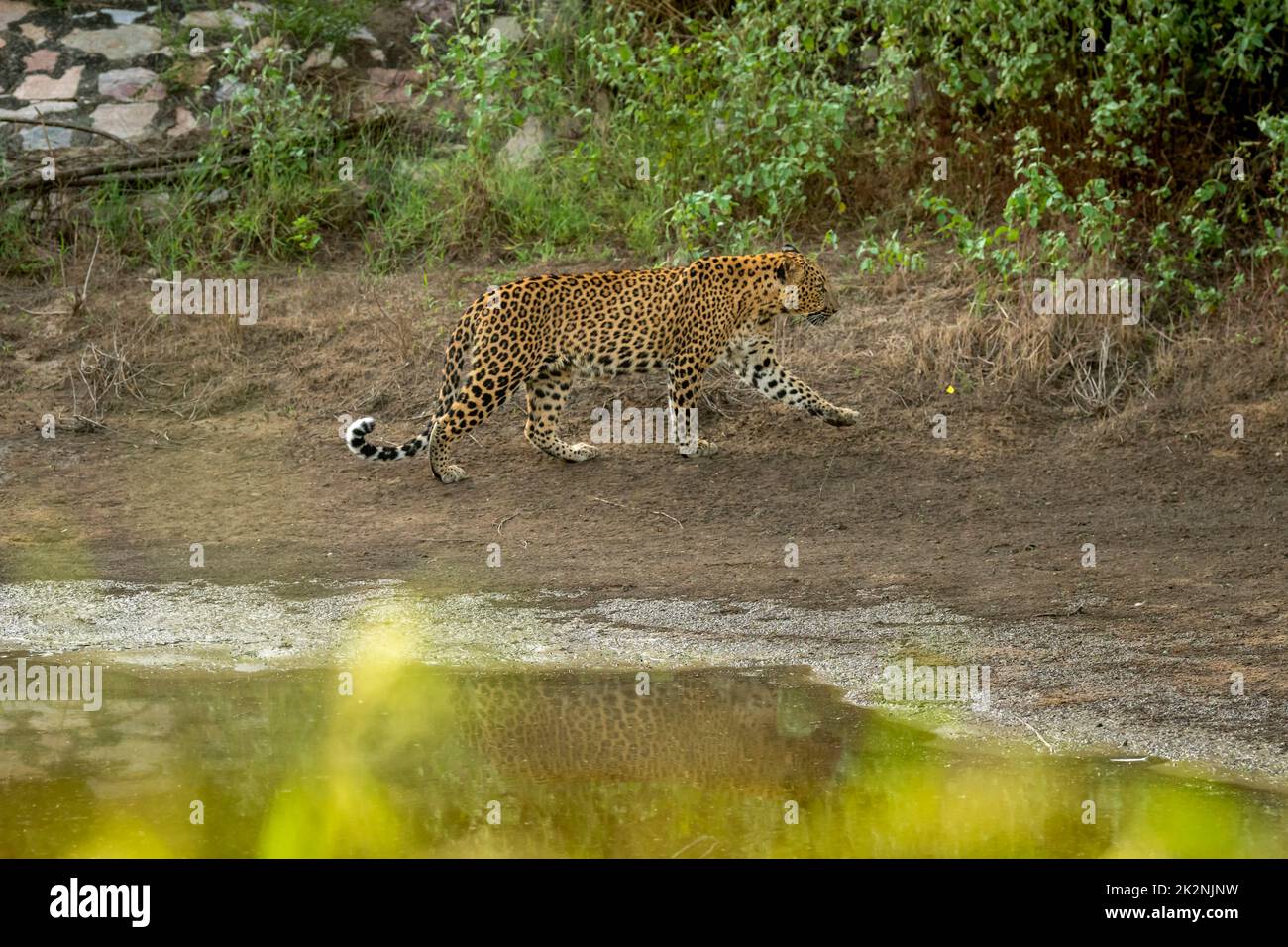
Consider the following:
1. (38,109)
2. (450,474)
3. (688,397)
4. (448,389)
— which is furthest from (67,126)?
(688,397)

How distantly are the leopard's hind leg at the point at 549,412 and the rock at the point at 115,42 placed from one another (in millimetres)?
5879

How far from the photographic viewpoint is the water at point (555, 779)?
4914 mm

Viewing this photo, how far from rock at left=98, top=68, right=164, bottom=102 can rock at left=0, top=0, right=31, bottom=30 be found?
39.0 inches

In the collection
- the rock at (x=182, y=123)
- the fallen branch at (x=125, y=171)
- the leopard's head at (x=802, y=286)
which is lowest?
the leopard's head at (x=802, y=286)

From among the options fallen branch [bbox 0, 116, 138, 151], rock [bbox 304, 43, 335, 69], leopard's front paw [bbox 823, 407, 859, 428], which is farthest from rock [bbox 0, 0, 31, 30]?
leopard's front paw [bbox 823, 407, 859, 428]

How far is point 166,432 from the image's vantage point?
34.5 ft

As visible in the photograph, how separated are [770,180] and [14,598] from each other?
5.63m

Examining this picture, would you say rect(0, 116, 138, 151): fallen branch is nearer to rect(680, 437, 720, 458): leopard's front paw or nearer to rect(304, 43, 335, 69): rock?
rect(304, 43, 335, 69): rock

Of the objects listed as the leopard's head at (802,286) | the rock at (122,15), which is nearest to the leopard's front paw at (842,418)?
the leopard's head at (802,286)

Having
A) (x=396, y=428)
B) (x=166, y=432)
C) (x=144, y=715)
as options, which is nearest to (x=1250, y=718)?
(x=144, y=715)

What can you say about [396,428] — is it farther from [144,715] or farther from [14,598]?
[144,715]

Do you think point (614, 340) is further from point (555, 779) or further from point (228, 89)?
point (228, 89)

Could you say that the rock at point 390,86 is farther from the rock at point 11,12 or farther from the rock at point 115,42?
the rock at point 11,12

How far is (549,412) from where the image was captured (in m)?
9.66
